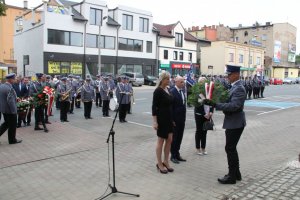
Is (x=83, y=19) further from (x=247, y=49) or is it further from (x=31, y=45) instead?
(x=247, y=49)

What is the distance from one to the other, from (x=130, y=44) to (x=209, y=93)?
135 ft

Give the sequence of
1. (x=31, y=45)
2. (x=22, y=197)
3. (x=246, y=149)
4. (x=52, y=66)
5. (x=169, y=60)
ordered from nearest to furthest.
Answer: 1. (x=22, y=197)
2. (x=246, y=149)
3. (x=52, y=66)
4. (x=31, y=45)
5. (x=169, y=60)

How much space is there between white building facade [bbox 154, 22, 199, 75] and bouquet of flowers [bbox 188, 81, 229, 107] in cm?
4358

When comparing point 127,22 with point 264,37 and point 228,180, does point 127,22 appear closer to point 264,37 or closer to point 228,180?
point 228,180

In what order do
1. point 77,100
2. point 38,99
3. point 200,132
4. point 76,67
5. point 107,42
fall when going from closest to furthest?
point 200,132 < point 38,99 < point 77,100 < point 76,67 < point 107,42

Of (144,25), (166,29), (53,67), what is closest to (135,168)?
(53,67)

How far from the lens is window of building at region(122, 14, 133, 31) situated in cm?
4622

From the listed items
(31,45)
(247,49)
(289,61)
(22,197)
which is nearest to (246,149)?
(22,197)

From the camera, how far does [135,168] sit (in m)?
6.89

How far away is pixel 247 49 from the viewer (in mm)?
68062

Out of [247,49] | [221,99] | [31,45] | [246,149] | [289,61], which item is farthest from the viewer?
[289,61]

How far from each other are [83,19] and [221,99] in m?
37.3

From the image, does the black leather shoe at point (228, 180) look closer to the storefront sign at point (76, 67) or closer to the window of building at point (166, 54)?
the storefront sign at point (76, 67)

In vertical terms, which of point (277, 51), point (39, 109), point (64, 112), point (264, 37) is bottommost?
point (64, 112)
